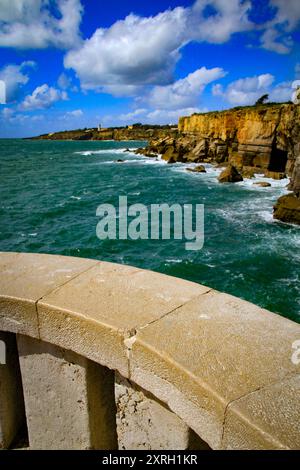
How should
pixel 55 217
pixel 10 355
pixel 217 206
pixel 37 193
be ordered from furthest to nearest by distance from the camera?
pixel 37 193, pixel 217 206, pixel 55 217, pixel 10 355

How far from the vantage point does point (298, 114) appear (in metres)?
31.7

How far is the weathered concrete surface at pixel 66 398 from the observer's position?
1.75 metres

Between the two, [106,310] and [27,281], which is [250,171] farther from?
[106,310]

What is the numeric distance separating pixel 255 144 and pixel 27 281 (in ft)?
135

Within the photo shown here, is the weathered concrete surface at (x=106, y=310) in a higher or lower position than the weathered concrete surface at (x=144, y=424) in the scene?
higher

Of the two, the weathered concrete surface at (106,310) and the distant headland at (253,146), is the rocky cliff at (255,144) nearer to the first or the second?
the distant headland at (253,146)

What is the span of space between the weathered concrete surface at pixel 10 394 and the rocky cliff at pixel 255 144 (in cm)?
1723

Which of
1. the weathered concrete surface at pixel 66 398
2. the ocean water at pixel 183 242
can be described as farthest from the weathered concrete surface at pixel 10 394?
the ocean water at pixel 183 242

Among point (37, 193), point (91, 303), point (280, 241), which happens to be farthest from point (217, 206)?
point (91, 303)

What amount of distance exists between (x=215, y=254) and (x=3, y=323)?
1217 centimetres

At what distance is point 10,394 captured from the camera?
6.64ft

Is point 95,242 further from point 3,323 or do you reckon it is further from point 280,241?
point 3,323

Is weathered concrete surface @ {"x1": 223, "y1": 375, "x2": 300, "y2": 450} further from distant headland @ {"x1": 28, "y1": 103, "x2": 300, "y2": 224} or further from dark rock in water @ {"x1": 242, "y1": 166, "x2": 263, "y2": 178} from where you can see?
dark rock in water @ {"x1": 242, "y1": 166, "x2": 263, "y2": 178}

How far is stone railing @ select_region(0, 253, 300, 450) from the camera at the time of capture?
128 cm
